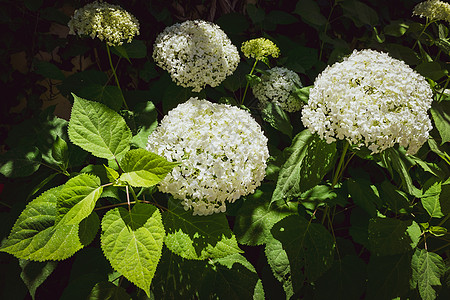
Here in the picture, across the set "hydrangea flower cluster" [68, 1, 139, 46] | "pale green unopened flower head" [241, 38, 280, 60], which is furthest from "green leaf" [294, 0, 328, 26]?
"hydrangea flower cluster" [68, 1, 139, 46]

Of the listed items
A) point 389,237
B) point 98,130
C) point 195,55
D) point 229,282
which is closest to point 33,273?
point 98,130

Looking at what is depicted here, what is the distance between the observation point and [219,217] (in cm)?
128

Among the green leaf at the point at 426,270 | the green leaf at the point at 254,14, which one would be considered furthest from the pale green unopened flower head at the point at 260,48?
the green leaf at the point at 426,270

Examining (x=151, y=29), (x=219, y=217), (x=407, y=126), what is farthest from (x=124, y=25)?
(x=407, y=126)

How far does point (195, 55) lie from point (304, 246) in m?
1.27

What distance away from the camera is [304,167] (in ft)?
4.85

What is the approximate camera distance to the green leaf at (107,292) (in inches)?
48.6

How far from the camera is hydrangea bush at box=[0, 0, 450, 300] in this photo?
1166mm

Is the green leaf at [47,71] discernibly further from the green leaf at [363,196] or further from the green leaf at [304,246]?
the green leaf at [363,196]

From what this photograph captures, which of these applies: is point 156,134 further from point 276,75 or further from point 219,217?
point 276,75

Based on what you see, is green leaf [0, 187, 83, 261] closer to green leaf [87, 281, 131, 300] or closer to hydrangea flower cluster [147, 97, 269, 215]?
green leaf [87, 281, 131, 300]

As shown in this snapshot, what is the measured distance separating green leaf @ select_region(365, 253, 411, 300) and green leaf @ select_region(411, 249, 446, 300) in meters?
0.06

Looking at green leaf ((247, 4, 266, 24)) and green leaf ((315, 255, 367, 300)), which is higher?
green leaf ((247, 4, 266, 24))

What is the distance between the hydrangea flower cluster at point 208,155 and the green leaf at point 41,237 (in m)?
0.37
